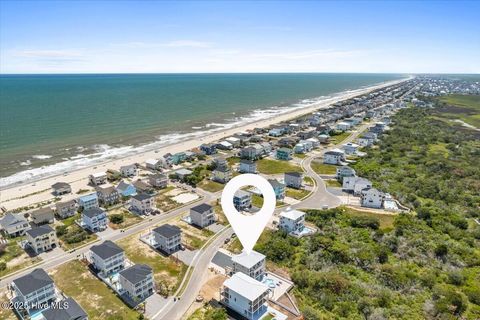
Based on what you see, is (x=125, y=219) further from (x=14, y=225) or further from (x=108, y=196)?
(x=14, y=225)

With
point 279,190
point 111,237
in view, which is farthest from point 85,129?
point 279,190

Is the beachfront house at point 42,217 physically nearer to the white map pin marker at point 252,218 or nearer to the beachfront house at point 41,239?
the beachfront house at point 41,239

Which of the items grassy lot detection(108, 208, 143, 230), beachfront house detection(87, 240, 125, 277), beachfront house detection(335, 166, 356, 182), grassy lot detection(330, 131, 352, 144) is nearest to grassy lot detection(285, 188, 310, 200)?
beachfront house detection(335, 166, 356, 182)

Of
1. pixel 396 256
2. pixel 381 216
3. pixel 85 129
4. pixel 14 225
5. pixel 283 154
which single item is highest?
pixel 85 129

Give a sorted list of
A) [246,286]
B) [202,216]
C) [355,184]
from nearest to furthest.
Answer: [246,286], [202,216], [355,184]

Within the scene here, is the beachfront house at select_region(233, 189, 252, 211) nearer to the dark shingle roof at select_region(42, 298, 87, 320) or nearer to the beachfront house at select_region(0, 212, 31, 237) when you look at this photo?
the dark shingle roof at select_region(42, 298, 87, 320)

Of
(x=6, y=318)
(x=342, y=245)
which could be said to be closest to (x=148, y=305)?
(x=6, y=318)

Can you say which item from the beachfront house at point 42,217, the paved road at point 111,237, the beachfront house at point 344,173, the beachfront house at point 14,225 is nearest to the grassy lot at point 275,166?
the beachfront house at point 344,173
